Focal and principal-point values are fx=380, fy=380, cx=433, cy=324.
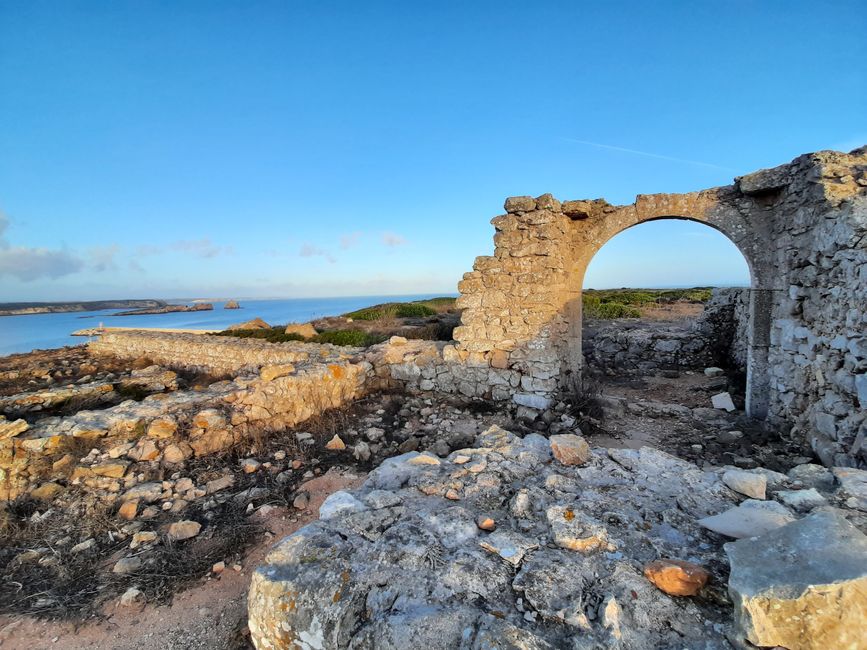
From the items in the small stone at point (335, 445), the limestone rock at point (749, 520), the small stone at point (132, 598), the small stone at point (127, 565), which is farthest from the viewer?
the small stone at point (335, 445)

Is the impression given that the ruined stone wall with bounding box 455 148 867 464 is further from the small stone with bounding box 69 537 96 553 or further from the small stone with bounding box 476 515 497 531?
the small stone with bounding box 69 537 96 553

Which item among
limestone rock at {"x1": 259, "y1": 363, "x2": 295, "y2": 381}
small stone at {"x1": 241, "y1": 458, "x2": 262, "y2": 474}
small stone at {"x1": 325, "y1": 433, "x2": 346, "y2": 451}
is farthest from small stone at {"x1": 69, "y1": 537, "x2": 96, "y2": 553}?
limestone rock at {"x1": 259, "y1": 363, "x2": 295, "y2": 381}

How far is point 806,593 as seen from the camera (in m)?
1.17

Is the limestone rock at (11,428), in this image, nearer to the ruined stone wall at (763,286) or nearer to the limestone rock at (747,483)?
the ruined stone wall at (763,286)

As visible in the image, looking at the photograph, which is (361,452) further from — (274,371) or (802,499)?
(802,499)

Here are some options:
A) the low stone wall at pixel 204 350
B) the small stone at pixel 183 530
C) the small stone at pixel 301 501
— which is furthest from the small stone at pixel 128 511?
the low stone wall at pixel 204 350

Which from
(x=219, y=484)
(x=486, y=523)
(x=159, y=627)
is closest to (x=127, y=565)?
(x=159, y=627)

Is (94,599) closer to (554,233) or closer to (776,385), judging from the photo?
(554,233)

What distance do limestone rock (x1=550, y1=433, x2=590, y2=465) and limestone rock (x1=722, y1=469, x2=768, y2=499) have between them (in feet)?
2.61

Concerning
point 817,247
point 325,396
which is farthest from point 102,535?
point 817,247

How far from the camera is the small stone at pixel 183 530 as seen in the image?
116 inches

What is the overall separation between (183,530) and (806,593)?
3.67 m

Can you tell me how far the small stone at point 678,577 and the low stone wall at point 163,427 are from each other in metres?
4.26

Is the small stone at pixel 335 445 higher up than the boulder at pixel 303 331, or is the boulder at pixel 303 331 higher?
the boulder at pixel 303 331
